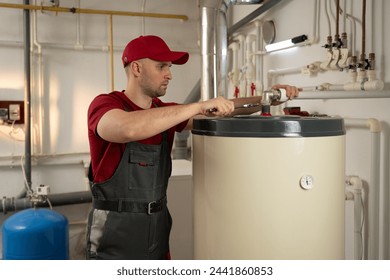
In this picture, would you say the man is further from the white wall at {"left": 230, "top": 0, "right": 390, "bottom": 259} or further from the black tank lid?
the white wall at {"left": 230, "top": 0, "right": 390, "bottom": 259}

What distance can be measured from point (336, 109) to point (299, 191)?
1.03 meters

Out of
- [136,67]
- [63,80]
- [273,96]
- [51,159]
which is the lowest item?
[51,159]

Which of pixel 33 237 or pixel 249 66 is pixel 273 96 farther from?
pixel 33 237

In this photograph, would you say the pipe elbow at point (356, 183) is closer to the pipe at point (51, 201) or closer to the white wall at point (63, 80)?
the pipe at point (51, 201)

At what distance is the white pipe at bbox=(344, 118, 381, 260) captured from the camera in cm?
170

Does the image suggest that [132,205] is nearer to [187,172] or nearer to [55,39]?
[187,172]

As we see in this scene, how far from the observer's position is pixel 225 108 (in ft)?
3.96

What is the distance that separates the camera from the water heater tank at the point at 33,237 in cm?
239

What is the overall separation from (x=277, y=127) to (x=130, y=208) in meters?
0.58

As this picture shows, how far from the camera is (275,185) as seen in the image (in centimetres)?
112

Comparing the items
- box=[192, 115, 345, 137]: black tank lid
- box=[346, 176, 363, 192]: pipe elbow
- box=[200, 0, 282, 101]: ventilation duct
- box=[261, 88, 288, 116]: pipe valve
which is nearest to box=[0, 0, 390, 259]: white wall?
box=[200, 0, 282, 101]: ventilation duct

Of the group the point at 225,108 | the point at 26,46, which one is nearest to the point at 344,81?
the point at 225,108

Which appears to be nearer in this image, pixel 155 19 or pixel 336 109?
pixel 336 109

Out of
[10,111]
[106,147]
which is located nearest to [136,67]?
[106,147]
